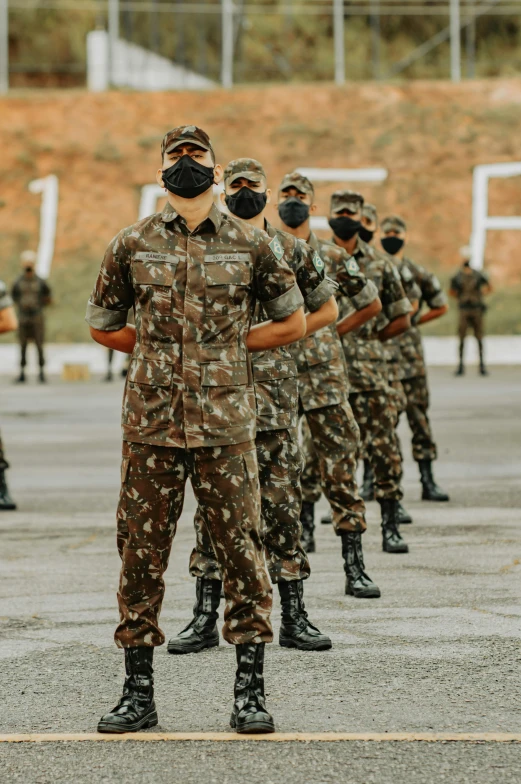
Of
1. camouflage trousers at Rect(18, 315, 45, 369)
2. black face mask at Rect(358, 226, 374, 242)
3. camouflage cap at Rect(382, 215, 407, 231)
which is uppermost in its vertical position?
camouflage cap at Rect(382, 215, 407, 231)

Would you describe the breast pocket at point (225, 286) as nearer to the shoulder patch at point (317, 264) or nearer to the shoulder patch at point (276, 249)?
the shoulder patch at point (276, 249)

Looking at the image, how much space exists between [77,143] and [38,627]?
122 feet

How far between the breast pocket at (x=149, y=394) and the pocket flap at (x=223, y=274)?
323mm

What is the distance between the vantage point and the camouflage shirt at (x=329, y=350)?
6559 millimetres

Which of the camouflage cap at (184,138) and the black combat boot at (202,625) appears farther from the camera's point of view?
the black combat boot at (202,625)

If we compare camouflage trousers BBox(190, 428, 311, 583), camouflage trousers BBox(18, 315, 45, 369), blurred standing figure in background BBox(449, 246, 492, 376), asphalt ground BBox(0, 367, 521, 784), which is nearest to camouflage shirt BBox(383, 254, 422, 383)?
asphalt ground BBox(0, 367, 521, 784)

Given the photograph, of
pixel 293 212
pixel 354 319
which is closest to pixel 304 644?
pixel 354 319

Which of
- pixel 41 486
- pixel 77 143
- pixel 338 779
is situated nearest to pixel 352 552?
pixel 338 779

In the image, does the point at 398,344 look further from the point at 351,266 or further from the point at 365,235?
the point at 351,266

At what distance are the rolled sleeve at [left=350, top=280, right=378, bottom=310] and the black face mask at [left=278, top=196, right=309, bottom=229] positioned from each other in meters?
0.55

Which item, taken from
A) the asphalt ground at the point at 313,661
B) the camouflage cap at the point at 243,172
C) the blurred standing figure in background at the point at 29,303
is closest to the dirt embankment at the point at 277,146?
the blurred standing figure in background at the point at 29,303

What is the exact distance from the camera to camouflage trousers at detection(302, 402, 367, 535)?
6.58m

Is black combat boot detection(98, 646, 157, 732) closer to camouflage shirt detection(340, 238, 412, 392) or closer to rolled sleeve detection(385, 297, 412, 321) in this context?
camouflage shirt detection(340, 238, 412, 392)

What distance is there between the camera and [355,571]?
6676 millimetres
